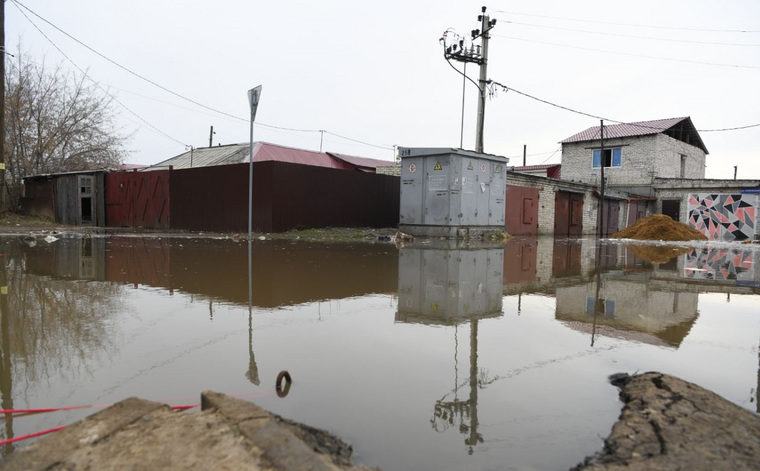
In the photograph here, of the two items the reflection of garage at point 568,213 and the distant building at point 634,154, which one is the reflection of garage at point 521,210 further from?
the distant building at point 634,154

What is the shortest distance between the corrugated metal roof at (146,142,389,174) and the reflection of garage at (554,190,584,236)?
467 inches

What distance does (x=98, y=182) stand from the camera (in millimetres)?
17500

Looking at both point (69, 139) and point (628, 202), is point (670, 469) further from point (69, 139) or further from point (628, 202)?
point (628, 202)

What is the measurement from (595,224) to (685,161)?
45.0 ft

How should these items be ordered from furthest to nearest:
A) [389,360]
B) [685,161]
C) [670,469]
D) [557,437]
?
1. [685,161]
2. [389,360]
3. [557,437]
4. [670,469]

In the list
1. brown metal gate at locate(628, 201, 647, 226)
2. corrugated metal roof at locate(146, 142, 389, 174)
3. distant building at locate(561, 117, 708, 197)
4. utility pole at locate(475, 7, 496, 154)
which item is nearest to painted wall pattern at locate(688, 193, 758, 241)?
brown metal gate at locate(628, 201, 647, 226)

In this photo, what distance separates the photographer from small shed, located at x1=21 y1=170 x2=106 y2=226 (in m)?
17.5

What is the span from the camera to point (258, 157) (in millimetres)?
23922

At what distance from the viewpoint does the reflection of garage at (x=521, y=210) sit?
19.2m

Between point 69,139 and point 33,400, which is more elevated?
point 69,139

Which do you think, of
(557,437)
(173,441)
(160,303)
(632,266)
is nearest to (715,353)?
(557,437)

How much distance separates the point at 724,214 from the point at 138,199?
97.3ft

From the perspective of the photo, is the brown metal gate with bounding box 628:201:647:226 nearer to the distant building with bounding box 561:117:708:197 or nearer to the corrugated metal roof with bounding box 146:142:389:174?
the distant building with bounding box 561:117:708:197

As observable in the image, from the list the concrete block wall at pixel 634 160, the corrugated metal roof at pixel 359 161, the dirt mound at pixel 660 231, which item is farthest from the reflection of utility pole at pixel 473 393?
the concrete block wall at pixel 634 160
